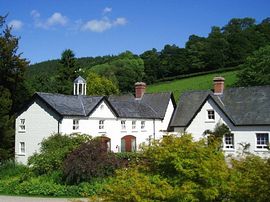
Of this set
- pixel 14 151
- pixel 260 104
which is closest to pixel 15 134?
pixel 14 151

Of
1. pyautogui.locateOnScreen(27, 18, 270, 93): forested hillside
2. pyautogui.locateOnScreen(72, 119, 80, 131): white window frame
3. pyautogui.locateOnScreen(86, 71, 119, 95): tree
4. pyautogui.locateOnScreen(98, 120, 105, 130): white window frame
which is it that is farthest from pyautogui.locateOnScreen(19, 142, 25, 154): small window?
pyautogui.locateOnScreen(27, 18, 270, 93): forested hillside

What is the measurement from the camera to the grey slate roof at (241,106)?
3931 cm

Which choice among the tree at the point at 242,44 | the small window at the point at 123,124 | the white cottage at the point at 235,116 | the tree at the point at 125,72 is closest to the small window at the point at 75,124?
the small window at the point at 123,124

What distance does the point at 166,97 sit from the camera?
1956 inches

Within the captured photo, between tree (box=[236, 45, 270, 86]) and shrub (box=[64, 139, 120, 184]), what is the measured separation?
37.6m

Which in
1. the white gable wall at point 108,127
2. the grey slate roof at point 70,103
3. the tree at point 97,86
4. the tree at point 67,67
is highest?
the tree at point 67,67

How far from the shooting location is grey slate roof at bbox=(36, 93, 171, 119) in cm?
3975

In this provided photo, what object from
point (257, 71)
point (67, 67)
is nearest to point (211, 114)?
point (257, 71)

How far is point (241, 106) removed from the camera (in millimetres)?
41281

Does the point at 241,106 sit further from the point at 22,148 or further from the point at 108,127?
the point at 22,148

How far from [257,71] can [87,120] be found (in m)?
31.3

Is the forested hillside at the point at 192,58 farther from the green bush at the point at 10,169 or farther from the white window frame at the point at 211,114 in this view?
the green bush at the point at 10,169

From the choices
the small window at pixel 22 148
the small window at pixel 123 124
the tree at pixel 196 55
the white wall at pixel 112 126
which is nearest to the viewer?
the white wall at pixel 112 126

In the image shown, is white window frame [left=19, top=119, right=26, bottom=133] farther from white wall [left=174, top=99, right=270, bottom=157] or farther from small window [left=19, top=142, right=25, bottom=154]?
white wall [left=174, top=99, right=270, bottom=157]
